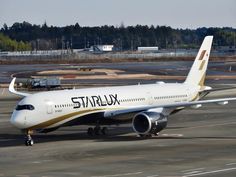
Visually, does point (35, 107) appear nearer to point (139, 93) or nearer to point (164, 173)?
point (139, 93)

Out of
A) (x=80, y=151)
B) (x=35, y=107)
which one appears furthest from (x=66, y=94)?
(x=80, y=151)

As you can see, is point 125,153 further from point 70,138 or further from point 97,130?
point 97,130

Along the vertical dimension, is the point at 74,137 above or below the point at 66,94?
below

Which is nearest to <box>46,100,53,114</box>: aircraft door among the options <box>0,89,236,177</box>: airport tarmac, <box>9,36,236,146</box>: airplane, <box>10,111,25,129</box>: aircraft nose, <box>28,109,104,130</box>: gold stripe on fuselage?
<box>9,36,236,146</box>: airplane

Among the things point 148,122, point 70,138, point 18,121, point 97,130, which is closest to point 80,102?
point 70,138

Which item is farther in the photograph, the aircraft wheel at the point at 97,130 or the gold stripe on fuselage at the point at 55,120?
the aircraft wheel at the point at 97,130

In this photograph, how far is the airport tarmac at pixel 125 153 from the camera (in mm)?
36312

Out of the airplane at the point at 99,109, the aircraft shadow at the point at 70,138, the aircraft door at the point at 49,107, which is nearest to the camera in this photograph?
the airplane at the point at 99,109

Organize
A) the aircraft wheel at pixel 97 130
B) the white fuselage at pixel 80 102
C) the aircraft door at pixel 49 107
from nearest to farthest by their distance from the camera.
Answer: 1. the white fuselage at pixel 80 102
2. the aircraft door at pixel 49 107
3. the aircraft wheel at pixel 97 130

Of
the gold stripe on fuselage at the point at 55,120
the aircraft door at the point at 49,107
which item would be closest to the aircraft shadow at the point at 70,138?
the gold stripe on fuselage at the point at 55,120

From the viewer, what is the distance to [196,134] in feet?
172

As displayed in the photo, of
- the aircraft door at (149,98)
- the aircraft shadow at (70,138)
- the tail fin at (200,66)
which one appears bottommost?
the aircraft shadow at (70,138)

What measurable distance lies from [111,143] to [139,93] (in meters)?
6.90

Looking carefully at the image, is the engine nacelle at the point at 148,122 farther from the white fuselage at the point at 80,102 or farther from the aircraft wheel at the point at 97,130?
the aircraft wheel at the point at 97,130
